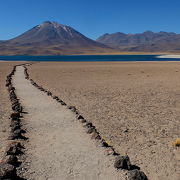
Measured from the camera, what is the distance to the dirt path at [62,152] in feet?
19.4

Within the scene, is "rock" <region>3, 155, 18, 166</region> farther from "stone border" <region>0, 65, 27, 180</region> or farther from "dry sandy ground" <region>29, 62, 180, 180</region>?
"dry sandy ground" <region>29, 62, 180, 180</region>

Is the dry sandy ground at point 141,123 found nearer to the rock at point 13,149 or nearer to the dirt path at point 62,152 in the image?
the dirt path at point 62,152

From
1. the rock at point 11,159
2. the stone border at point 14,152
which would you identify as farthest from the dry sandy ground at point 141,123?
the rock at point 11,159

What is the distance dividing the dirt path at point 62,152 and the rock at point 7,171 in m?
0.37

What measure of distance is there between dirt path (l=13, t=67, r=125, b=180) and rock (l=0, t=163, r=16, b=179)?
37 centimetres

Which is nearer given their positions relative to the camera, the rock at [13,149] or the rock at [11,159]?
the rock at [11,159]

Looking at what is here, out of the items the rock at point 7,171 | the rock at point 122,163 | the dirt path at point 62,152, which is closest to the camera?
the rock at point 7,171

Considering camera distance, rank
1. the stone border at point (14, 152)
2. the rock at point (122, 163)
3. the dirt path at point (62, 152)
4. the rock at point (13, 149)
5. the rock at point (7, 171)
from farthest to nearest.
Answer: the rock at point (13, 149) → the rock at point (122, 163) → the dirt path at point (62, 152) → the stone border at point (14, 152) → the rock at point (7, 171)

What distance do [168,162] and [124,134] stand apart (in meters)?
2.32

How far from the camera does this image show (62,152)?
7.03 metres

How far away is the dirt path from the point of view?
5898mm

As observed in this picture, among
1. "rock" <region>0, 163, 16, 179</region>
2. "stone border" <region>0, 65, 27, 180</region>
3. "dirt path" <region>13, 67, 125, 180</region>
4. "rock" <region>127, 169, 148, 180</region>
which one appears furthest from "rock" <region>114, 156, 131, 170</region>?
"rock" <region>0, 163, 16, 179</region>

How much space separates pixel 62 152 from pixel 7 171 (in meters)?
1.82

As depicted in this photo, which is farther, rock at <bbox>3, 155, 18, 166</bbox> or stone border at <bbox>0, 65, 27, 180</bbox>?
rock at <bbox>3, 155, 18, 166</bbox>
